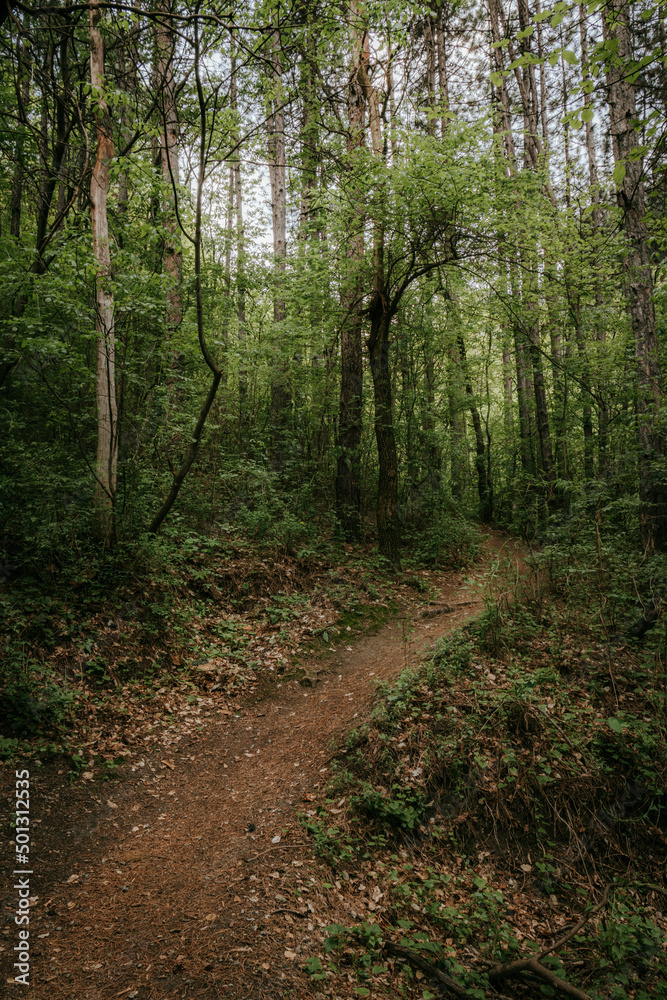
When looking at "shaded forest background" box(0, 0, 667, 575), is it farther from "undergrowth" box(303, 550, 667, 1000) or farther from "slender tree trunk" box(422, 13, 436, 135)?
"undergrowth" box(303, 550, 667, 1000)

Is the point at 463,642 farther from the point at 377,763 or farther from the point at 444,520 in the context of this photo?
the point at 444,520

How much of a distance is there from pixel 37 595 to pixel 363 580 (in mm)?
5208

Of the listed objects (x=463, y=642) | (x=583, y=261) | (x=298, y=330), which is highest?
(x=583, y=261)

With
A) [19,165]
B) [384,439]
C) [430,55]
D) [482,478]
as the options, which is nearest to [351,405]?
[384,439]

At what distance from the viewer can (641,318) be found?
7.21 meters

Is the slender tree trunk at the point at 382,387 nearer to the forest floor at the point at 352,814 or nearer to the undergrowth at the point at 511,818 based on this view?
the forest floor at the point at 352,814

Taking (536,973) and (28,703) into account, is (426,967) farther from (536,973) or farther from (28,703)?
(28,703)

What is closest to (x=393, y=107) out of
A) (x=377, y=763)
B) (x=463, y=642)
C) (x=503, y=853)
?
(x=463, y=642)

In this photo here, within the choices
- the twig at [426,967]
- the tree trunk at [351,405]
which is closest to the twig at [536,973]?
the twig at [426,967]

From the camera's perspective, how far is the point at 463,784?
4.58 m

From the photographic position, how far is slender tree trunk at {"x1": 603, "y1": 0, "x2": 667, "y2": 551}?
6.62 meters

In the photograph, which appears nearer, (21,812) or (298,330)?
(21,812)

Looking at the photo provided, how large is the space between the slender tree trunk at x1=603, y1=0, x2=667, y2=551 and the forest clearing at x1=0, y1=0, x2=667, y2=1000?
5 centimetres

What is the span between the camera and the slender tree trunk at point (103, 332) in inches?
256
